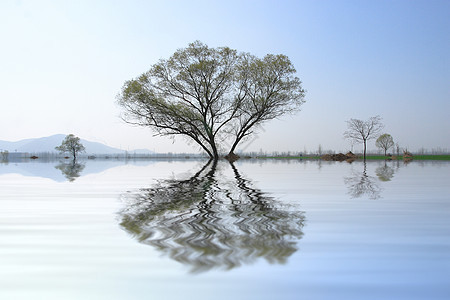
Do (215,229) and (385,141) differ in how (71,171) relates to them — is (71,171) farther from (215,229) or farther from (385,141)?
(385,141)

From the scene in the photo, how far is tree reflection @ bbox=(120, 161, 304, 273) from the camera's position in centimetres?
239

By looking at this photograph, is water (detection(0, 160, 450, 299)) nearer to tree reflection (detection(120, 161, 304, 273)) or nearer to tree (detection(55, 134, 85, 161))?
tree reflection (detection(120, 161, 304, 273))

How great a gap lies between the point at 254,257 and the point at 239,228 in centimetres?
93

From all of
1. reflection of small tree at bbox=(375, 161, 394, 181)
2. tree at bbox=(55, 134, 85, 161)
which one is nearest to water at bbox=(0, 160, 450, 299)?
reflection of small tree at bbox=(375, 161, 394, 181)

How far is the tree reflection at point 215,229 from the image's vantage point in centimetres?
239

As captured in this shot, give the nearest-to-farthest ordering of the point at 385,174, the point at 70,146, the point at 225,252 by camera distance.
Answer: the point at 225,252
the point at 385,174
the point at 70,146

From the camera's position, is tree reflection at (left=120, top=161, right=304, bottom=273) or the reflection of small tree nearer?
tree reflection at (left=120, top=161, right=304, bottom=273)

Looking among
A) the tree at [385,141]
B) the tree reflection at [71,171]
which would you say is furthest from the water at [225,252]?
the tree at [385,141]

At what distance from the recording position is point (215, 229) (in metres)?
3.22

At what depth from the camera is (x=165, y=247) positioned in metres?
2.63

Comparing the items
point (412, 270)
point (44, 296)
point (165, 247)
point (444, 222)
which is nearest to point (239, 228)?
point (165, 247)

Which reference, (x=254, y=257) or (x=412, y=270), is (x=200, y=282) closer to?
(x=254, y=257)

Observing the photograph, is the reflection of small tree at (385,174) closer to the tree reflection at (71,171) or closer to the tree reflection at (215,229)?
the tree reflection at (215,229)

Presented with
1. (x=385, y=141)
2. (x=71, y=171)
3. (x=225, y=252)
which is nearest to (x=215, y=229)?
(x=225, y=252)
